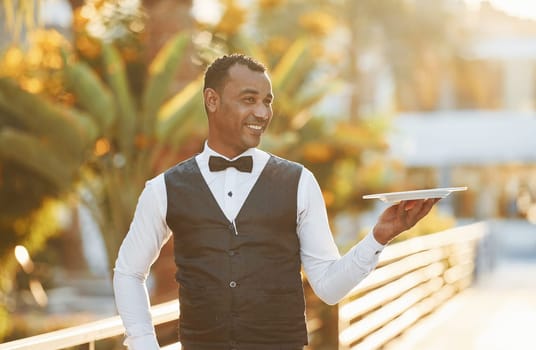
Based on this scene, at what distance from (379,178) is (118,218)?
31.8 ft

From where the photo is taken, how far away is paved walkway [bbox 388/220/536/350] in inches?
439

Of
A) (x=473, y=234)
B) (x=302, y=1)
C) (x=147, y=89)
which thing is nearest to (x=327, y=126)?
(x=473, y=234)

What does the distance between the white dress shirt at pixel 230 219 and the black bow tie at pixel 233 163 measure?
16mm

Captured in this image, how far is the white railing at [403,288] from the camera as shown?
758 cm

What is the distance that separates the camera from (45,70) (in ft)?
50.8

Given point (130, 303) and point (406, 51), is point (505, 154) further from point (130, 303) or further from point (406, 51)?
point (130, 303)

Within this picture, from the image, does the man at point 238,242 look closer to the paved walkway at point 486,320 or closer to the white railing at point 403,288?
the white railing at point 403,288

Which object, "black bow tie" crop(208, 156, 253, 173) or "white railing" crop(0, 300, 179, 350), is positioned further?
"white railing" crop(0, 300, 179, 350)

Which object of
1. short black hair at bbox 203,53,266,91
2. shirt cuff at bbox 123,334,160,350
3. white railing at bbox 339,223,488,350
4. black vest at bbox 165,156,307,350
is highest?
short black hair at bbox 203,53,266,91

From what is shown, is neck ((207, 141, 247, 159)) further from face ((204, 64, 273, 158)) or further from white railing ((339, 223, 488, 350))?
white railing ((339, 223, 488, 350))

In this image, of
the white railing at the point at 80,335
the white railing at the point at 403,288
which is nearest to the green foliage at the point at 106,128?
the white railing at the point at 403,288

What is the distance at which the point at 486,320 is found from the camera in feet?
45.3

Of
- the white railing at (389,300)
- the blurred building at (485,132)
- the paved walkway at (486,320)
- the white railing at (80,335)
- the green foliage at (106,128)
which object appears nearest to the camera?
the white railing at (80,335)

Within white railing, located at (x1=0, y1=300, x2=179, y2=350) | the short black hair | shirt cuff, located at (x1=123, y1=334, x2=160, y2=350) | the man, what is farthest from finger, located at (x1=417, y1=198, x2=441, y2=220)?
white railing, located at (x1=0, y1=300, x2=179, y2=350)
